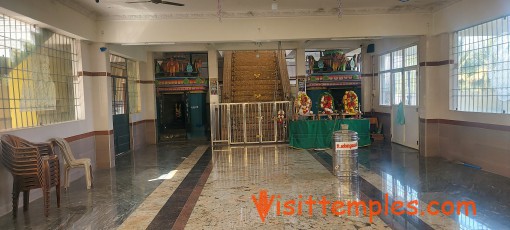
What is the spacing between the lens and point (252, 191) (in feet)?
17.6

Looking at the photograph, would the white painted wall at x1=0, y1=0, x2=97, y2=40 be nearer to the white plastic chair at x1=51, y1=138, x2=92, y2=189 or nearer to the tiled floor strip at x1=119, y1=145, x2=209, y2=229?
the white plastic chair at x1=51, y1=138, x2=92, y2=189

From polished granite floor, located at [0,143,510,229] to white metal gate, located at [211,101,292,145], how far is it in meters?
1.91

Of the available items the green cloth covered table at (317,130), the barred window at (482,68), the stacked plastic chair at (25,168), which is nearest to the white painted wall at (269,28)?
the barred window at (482,68)

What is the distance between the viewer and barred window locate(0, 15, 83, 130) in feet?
16.7

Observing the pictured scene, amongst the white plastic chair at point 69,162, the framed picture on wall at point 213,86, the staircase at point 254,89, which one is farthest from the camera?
the framed picture on wall at point 213,86

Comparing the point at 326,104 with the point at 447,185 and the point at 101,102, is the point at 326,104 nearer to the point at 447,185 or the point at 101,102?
the point at 447,185

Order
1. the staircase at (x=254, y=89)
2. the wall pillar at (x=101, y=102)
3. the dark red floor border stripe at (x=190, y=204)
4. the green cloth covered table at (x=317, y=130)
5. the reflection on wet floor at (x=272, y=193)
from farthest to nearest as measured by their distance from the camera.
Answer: the staircase at (x=254, y=89)
the green cloth covered table at (x=317, y=130)
the wall pillar at (x=101, y=102)
the dark red floor border stripe at (x=190, y=204)
the reflection on wet floor at (x=272, y=193)

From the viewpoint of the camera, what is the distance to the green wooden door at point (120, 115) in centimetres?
923

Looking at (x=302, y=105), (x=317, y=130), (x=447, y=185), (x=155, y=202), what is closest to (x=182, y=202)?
(x=155, y=202)

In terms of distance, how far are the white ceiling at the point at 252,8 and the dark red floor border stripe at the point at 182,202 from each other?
3.25m

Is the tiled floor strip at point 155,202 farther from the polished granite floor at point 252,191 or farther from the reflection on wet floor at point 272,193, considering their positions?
the reflection on wet floor at point 272,193

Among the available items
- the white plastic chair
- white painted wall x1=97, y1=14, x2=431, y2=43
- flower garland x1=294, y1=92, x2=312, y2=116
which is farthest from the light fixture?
the white plastic chair

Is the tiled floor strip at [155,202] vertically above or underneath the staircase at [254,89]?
underneath

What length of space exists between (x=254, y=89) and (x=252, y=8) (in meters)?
5.26
